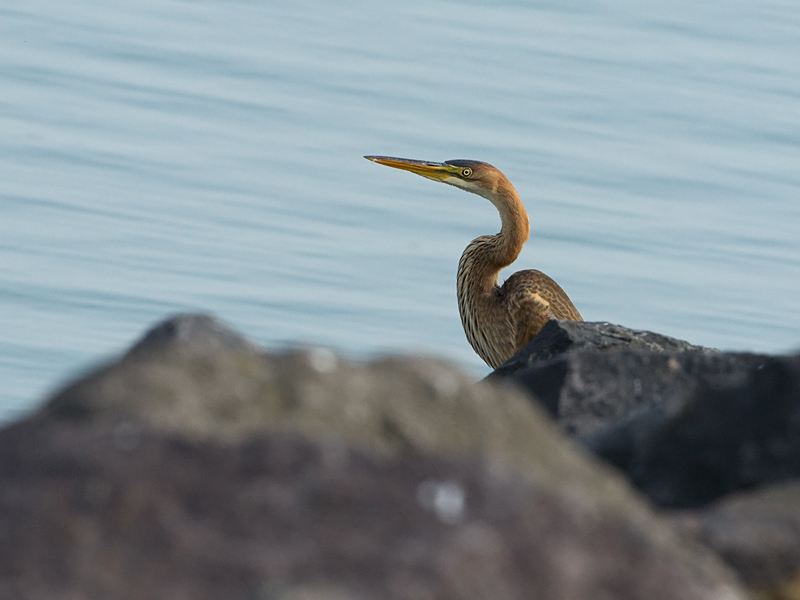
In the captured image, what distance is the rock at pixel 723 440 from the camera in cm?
272

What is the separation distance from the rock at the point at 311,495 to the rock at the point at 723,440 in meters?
0.63

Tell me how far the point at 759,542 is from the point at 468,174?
247 inches

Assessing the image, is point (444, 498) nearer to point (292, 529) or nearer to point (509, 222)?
point (292, 529)

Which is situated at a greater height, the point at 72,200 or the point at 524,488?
the point at 524,488

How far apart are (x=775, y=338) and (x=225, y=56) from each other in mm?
Answer: 9890

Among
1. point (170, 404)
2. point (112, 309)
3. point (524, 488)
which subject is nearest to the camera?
point (524, 488)

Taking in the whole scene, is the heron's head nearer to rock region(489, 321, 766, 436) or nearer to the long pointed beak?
the long pointed beak

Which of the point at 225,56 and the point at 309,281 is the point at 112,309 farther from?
the point at 225,56

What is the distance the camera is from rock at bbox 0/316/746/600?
1758 millimetres

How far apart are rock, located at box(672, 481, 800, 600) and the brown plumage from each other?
5.15m

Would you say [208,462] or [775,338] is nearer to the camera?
[208,462]

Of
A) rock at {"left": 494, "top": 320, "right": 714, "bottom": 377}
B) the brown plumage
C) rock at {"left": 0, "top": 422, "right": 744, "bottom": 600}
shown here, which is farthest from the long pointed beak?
rock at {"left": 0, "top": 422, "right": 744, "bottom": 600}

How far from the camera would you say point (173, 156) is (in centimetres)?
1367

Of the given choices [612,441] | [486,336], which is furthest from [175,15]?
[612,441]
